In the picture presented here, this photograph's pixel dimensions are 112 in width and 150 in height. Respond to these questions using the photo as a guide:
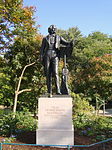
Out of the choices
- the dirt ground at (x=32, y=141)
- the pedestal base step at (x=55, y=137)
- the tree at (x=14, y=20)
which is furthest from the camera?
the tree at (x=14, y=20)

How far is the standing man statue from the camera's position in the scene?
631 centimetres

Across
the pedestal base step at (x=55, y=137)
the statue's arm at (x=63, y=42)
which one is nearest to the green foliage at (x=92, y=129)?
the pedestal base step at (x=55, y=137)

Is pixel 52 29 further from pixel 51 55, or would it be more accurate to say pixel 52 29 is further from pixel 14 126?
pixel 14 126

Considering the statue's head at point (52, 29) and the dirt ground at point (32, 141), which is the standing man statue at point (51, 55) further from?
the dirt ground at point (32, 141)

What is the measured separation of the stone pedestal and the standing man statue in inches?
23.7

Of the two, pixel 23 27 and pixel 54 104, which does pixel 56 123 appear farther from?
pixel 23 27

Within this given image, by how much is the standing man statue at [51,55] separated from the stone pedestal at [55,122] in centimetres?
60

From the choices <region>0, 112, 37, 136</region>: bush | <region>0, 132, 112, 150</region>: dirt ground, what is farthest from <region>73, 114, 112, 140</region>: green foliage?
<region>0, 112, 37, 136</region>: bush

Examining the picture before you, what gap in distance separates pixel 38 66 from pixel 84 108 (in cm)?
485

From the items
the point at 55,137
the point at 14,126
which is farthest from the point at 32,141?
the point at 14,126

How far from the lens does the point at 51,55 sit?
20.9 feet

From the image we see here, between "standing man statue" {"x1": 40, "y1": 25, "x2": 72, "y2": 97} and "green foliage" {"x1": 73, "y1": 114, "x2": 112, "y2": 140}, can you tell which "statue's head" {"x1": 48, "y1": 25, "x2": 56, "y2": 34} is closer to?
"standing man statue" {"x1": 40, "y1": 25, "x2": 72, "y2": 97}

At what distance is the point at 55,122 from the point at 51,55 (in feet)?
7.54

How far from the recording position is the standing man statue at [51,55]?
20.7ft
